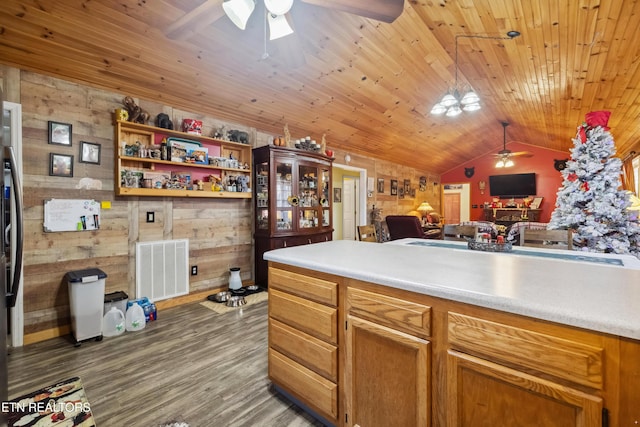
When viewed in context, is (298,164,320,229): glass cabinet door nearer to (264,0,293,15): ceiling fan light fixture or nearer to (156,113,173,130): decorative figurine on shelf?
(156,113,173,130): decorative figurine on shelf

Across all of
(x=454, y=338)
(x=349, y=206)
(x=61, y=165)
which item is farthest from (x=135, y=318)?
(x=349, y=206)

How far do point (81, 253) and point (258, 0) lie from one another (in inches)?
109

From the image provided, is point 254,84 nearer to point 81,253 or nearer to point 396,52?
point 396,52

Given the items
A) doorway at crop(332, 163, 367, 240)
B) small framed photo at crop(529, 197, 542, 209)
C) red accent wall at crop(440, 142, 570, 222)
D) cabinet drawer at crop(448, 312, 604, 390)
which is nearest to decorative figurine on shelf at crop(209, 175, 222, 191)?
cabinet drawer at crop(448, 312, 604, 390)

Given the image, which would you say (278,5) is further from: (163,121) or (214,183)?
(214,183)

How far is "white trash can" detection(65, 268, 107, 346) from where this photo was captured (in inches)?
98.0

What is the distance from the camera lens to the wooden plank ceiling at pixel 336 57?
216 centimetres

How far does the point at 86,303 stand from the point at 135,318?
441mm

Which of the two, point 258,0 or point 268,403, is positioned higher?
point 258,0

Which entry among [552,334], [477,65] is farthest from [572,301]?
[477,65]

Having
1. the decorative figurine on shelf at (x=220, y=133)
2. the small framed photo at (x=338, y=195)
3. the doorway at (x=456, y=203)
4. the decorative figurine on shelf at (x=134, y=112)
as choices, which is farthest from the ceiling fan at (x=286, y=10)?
the doorway at (x=456, y=203)

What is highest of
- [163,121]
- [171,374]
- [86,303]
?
[163,121]

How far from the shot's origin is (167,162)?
125 inches

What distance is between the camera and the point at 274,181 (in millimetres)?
3949
